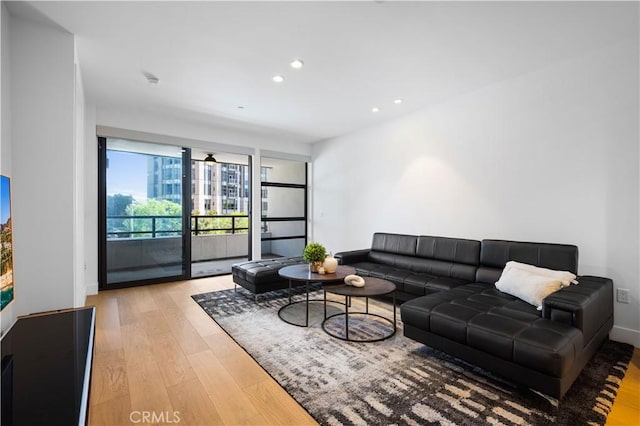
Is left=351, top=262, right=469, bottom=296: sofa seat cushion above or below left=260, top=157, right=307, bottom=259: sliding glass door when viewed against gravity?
below

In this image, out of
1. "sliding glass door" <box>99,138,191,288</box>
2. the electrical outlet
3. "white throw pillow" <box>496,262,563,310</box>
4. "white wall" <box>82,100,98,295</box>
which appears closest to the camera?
"white throw pillow" <box>496,262,563,310</box>

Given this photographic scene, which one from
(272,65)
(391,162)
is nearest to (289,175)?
(391,162)

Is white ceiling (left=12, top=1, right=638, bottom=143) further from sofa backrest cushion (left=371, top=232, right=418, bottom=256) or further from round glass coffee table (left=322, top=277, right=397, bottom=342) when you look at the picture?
round glass coffee table (left=322, top=277, right=397, bottom=342)

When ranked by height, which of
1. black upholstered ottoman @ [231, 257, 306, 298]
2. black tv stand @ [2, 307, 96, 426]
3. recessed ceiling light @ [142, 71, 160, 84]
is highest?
recessed ceiling light @ [142, 71, 160, 84]

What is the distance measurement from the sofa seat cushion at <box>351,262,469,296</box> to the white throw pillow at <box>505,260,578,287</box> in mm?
602

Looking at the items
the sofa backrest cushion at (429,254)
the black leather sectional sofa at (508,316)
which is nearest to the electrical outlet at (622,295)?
the black leather sectional sofa at (508,316)

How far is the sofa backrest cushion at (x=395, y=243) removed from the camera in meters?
4.11

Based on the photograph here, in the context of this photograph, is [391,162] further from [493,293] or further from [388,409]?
[388,409]

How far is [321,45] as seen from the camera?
2.61m

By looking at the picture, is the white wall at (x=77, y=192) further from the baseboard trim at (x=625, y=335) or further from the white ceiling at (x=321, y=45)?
→ the baseboard trim at (x=625, y=335)

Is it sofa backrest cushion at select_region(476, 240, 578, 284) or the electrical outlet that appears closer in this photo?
the electrical outlet

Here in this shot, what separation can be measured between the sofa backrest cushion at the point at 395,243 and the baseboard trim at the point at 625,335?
200 centimetres

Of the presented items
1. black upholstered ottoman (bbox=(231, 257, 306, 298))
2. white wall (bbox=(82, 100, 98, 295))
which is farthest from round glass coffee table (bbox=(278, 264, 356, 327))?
white wall (bbox=(82, 100, 98, 295))

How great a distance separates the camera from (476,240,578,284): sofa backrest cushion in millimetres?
2727
